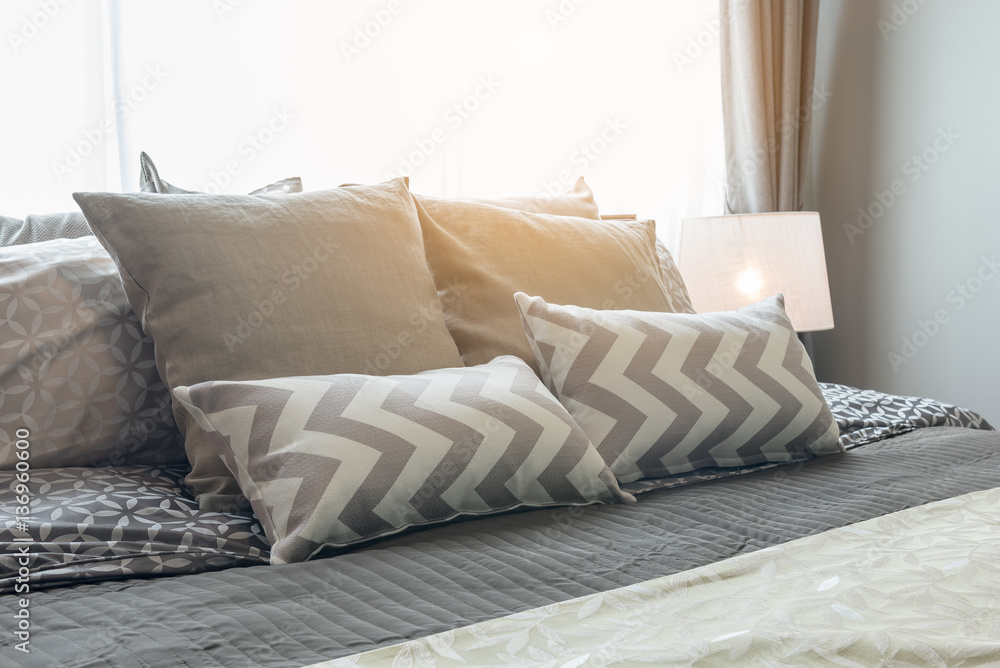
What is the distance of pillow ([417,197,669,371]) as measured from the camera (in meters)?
1.28

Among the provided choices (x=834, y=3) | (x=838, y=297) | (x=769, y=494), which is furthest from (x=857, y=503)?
(x=834, y=3)

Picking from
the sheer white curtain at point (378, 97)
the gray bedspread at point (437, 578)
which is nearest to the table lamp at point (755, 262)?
the sheer white curtain at point (378, 97)

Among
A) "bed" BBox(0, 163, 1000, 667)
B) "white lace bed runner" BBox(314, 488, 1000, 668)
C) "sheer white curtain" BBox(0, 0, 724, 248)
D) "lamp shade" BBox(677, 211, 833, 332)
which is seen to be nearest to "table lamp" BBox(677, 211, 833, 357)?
"lamp shade" BBox(677, 211, 833, 332)

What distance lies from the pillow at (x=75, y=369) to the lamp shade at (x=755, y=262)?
1.50 meters

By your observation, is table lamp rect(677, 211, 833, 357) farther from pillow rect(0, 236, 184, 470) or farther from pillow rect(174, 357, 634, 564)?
pillow rect(0, 236, 184, 470)

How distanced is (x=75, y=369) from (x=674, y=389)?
0.81 m

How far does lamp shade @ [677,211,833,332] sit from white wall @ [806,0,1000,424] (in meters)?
0.51

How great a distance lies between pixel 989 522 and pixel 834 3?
2.33 m

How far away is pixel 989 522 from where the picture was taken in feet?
2.87

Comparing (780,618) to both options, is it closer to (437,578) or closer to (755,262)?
(437,578)

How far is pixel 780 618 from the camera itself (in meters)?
0.63

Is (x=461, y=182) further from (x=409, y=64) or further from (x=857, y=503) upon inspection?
(x=857, y=503)

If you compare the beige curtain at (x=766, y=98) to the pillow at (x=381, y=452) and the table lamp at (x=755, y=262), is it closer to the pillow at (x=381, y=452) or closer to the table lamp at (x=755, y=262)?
the table lamp at (x=755, y=262)

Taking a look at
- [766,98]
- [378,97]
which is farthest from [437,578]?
[766,98]
